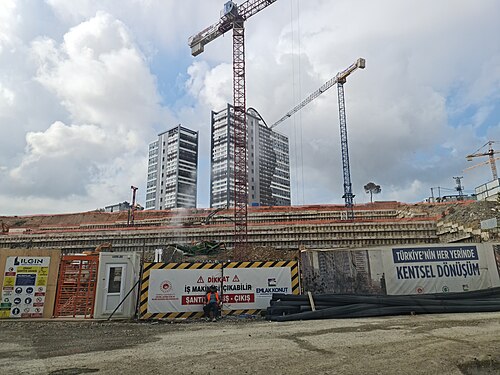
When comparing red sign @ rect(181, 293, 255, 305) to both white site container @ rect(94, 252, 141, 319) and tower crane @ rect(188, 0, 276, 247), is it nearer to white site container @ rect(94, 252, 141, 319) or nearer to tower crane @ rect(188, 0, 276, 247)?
white site container @ rect(94, 252, 141, 319)

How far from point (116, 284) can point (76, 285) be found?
2.61 meters

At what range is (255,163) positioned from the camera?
104 meters

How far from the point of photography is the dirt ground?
5156 mm

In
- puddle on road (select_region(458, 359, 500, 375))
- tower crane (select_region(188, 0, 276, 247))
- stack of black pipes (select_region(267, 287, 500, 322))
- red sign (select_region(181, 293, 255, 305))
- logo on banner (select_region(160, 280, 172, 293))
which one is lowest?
puddle on road (select_region(458, 359, 500, 375))

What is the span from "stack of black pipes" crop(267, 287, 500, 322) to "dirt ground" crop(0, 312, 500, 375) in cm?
58

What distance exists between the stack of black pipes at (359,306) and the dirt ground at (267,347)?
1.91 ft

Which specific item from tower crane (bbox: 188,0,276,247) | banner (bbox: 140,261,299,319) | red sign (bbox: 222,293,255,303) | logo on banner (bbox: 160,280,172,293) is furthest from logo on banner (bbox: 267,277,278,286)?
tower crane (bbox: 188,0,276,247)

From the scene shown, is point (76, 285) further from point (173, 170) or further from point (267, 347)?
point (173, 170)

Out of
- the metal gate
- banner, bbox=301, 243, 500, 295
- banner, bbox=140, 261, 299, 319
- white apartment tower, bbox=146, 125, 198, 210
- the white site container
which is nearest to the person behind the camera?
the white site container

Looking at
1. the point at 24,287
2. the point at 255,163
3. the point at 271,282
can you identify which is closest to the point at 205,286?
the point at 271,282

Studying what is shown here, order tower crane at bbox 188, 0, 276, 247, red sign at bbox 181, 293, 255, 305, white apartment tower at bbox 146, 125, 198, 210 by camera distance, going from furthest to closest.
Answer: white apartment tower at bbox 146, 125, 198, 210, tower crane at bbox 188, 0, 276, 247, red sign at bbox 181, 293, 255, 305

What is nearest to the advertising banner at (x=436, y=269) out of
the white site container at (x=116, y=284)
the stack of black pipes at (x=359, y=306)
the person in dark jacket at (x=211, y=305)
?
the stack of black pipes at (x=359, y=306)

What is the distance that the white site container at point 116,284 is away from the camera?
11477 mm

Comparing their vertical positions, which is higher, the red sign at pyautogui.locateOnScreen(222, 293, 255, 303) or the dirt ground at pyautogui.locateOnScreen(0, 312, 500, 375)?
the red sign at pyautogui.locateOnScreen(222, 293, 255, 303)
